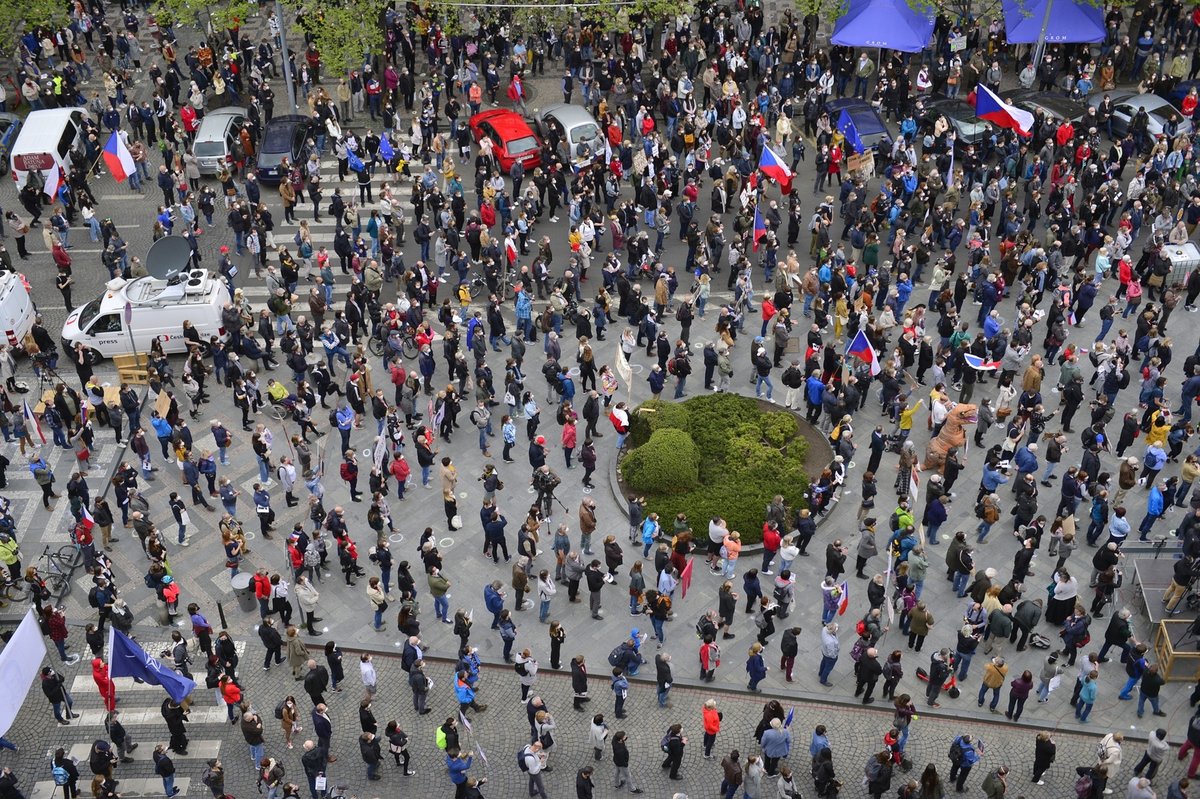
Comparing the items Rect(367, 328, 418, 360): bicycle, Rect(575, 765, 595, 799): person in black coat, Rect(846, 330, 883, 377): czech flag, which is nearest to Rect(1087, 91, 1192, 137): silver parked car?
Rect(846, 330, 883, 377): czech flag

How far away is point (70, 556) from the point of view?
27812mm

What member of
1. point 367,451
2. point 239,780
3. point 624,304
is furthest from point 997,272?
point 239,780

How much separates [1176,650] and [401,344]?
59.4 feet

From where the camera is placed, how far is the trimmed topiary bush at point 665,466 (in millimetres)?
27859

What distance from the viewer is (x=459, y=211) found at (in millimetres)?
37531

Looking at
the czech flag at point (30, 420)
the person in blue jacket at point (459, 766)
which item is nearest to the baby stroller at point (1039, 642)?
Answer: the person in blue jacket at point (459, 766)

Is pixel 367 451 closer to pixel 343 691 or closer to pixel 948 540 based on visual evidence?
pixel 343 691

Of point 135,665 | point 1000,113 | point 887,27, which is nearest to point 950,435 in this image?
point 1000,113

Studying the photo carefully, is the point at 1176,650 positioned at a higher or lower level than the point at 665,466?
lower

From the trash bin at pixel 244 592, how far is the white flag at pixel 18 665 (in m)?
3.95

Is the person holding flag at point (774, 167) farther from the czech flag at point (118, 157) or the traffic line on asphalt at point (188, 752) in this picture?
the traffic line on asphalt at point (188, 752)

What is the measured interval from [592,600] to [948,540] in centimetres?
761

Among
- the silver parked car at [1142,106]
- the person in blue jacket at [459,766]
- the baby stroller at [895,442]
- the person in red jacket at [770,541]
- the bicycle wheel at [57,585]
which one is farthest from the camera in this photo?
the silver parked car at [1142,106]

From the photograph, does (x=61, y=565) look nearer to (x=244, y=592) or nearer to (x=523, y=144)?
(x=244, y=592)
